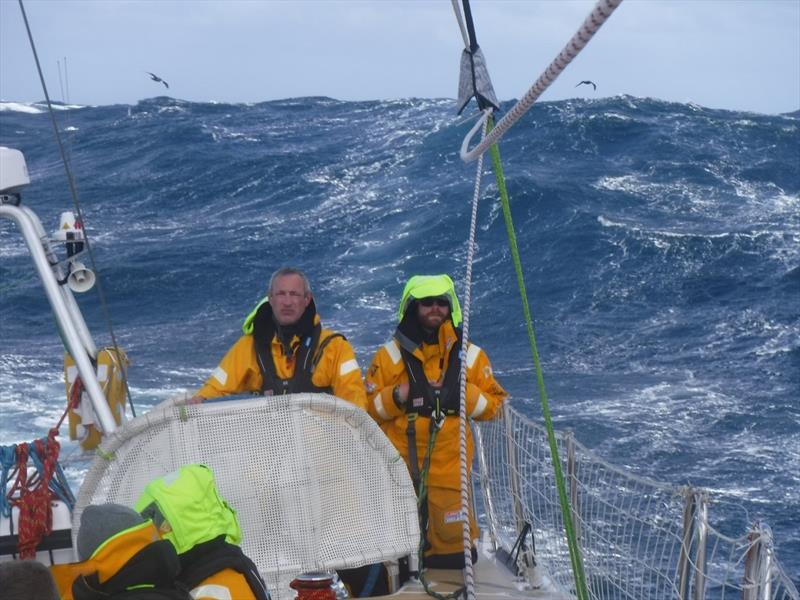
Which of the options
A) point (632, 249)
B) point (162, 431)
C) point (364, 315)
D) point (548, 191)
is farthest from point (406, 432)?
point (548, 191)

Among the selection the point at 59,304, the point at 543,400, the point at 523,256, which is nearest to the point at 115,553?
the point at 543,400

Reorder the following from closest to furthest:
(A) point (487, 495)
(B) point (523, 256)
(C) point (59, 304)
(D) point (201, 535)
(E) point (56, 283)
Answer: (D) point (201, 535)
(C) point (59, 304)
(E) point (56, 283)
(A) point (487, 495)
(B) point (523, 256)

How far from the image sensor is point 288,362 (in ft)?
15.0

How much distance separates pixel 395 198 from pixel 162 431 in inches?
720

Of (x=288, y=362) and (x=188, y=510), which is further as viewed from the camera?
(x=288, y=362)

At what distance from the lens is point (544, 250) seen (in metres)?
18.5

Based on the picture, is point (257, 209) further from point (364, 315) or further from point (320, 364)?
point (320, 364)

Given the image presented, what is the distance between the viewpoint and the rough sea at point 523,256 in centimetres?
1145

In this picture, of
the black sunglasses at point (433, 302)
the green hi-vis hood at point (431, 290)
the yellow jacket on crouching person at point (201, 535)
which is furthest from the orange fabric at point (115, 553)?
the black sunglasses at point (433, 302)

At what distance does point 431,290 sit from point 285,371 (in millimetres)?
700

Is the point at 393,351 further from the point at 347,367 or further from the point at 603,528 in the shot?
the point at 603,528

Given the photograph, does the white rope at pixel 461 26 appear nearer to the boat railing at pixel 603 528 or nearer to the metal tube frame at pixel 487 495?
the boat railing at pixel 603 528

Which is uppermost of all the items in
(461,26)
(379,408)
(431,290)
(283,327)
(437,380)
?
(461,26)

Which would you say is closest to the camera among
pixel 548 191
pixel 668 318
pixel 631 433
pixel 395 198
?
pixel 631 433
